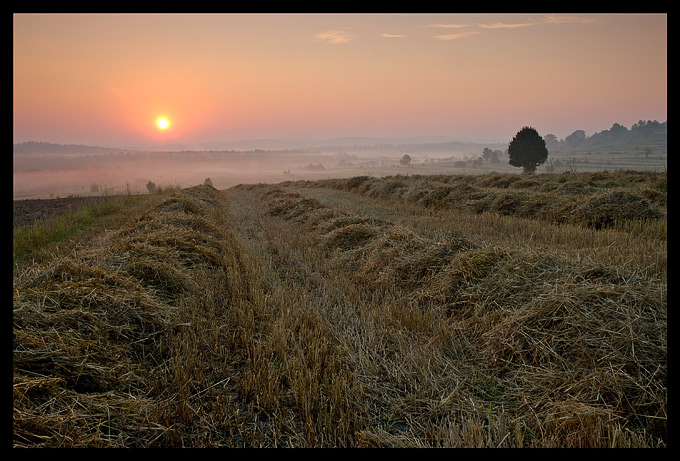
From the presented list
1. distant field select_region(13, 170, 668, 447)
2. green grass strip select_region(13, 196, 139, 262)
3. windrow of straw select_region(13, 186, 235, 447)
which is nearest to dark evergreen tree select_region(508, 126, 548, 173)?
distant field select_region(13, 170, 668, 447)

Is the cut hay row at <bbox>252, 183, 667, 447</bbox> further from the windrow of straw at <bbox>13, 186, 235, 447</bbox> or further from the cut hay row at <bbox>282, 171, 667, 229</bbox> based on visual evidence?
the cut hay row at <bbox>282, 171, 667, 229</bbox>

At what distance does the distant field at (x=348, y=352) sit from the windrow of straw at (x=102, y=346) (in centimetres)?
2

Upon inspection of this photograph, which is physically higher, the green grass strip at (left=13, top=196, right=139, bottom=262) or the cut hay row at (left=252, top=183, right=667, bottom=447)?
the green grass strip at (left=13, top=196, right=139, bottom=262)

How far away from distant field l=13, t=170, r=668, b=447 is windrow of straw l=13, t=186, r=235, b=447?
→ 2 cm

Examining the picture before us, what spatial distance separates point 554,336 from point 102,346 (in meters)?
3.64

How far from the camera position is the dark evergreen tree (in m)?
51.6

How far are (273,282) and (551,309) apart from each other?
3.29m

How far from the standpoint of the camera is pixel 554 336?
2.71m

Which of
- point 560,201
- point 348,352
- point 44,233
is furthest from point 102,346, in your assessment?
point 560,201

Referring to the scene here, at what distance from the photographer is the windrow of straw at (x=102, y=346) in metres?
2.02

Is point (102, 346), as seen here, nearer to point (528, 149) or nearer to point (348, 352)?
point (348, 352)

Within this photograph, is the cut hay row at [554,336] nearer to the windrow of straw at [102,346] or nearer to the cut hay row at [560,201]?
the windrow of straw at [102,346]
